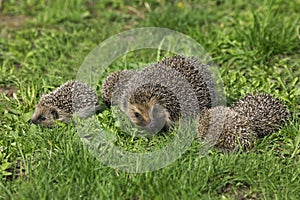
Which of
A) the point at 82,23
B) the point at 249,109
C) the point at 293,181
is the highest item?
the point at 82,23

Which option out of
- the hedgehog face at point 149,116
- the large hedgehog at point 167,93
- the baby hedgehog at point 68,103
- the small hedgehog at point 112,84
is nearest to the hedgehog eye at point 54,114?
the baby hedgehog at point 68,103

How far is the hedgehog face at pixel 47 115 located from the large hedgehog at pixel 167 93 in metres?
0.83

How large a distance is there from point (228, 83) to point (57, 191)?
10.3 feet

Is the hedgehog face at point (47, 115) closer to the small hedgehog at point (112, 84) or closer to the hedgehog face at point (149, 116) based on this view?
the small hedgehog at point (112, 84)

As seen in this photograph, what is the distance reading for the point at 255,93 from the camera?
667 centimetres

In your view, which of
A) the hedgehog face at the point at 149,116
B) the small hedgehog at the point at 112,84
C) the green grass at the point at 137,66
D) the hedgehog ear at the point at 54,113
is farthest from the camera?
the small hedgehog at the point at 112,84

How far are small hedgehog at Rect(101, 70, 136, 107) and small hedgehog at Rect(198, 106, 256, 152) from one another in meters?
1.31

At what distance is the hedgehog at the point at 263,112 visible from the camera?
20.5 feet

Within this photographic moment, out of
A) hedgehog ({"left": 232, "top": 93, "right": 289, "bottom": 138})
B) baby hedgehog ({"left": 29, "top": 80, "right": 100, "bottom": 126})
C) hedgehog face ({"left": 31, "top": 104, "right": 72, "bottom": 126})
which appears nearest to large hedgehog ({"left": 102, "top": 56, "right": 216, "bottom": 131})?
hedgehog ({"left": 232, "top": 93, "right": 289, "bottom": 138})

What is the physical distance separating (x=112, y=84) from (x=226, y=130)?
1.73 metres

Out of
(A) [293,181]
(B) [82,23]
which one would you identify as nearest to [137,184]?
(A) [293,181]

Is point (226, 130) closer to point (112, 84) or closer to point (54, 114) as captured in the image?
point (112, 84)

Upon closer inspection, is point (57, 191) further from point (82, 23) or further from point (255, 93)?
point (82, 23)

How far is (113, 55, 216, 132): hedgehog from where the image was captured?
20.3 feet
